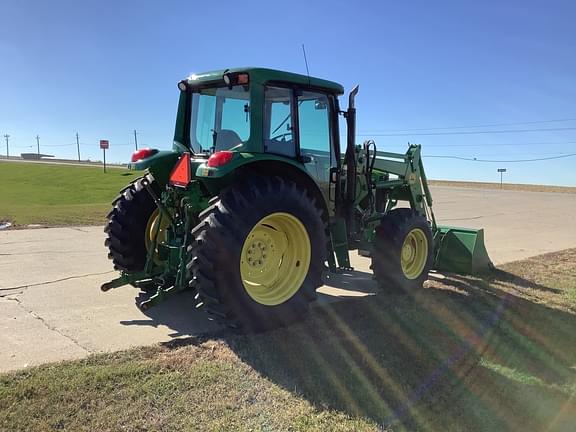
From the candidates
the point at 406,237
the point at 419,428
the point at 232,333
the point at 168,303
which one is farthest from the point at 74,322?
the point at 406,237

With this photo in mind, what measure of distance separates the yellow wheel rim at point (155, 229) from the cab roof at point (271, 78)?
159 centimetres

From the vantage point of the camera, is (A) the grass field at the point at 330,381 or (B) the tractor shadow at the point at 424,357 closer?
(A) the grass field at the point at 330,381

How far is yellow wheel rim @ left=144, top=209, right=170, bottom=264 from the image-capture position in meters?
5.73

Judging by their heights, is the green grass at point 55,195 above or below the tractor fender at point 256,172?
below

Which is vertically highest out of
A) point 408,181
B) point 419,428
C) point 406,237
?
point 408,181

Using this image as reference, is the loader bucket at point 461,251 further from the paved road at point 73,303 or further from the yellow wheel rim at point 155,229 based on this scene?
the yellow wheel rim at point 155,229

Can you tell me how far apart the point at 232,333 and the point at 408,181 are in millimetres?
4013

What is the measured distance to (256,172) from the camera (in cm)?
485

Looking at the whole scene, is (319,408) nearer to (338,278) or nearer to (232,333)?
(232,333)

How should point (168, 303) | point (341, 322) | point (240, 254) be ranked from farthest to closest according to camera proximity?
1. point (168, 303)
2. point (341, 322)
3. point (240, 254)

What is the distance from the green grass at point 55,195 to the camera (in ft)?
44.9

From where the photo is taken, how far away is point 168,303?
229 inches

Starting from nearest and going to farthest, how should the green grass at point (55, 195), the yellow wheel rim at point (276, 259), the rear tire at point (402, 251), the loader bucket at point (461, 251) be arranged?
the yellow wheel rim at point (276, 259) < the rear tire at point (402, 251) < the loader bucket at point (461, 251) < the green grass at point (55, 195)

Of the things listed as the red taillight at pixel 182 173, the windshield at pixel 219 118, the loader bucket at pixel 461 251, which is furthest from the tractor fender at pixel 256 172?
the loader bucket at pixel 461 251
